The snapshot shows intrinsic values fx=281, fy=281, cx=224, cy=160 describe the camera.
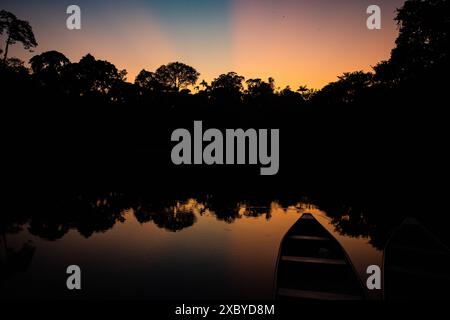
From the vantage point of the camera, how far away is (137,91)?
5494 centimetres

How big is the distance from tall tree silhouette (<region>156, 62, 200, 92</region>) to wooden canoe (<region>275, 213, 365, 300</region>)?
69.2m

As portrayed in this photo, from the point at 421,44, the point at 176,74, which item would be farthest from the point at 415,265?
the point at 176,74

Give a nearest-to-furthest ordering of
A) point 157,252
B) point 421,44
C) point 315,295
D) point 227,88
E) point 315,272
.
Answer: point 315,295 < point 315,272 < point 157,252 < point 421,44 < point 227,88

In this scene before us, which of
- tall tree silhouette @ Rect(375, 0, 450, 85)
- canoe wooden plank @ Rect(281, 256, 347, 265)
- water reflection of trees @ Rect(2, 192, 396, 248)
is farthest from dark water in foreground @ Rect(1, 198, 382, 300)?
tall tree silhouette @ Rect(375, 0, 450, 85)

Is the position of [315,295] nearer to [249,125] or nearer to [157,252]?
[157,252]

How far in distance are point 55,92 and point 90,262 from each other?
134 feet

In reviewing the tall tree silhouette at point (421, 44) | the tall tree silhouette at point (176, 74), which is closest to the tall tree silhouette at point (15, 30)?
the tall tree silhouette at point (176, 74)

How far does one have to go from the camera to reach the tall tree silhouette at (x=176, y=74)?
236 feet

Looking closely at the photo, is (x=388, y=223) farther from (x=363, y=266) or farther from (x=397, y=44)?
(x=397, y=44)

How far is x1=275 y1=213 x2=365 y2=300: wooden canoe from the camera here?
5.22 meters

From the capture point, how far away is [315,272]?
6379 millimetres

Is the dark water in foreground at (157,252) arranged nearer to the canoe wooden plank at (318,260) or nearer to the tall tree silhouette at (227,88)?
the canoe wooden plank at (318,260)

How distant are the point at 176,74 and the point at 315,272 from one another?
72826 millimetres
